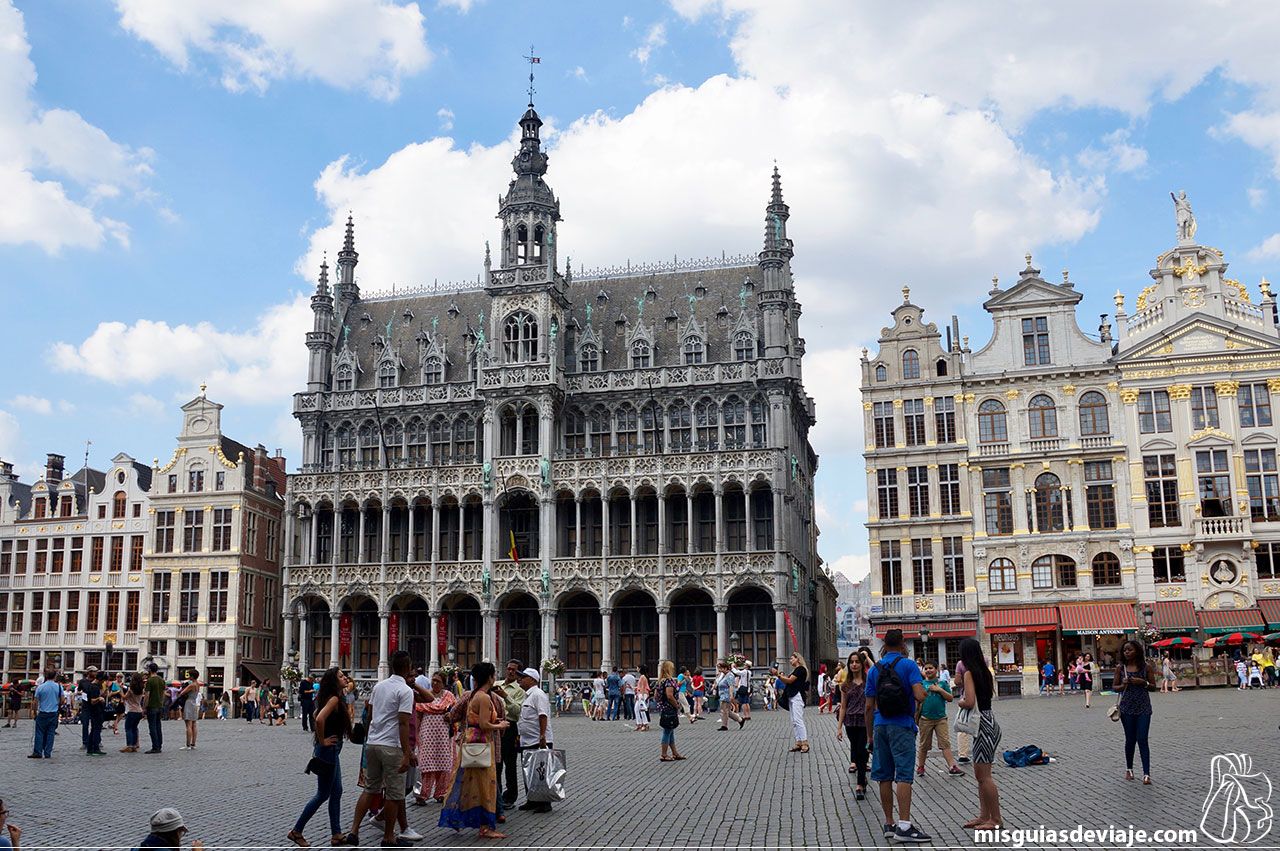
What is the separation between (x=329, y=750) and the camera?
13.7 meters

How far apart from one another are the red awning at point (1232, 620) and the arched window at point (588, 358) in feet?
97.0

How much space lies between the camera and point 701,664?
184ft

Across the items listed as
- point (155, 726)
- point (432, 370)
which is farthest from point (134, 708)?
point (432, 370)

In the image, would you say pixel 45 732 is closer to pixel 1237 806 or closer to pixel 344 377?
pixel 1237 806

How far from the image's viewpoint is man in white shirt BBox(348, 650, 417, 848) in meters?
13.7

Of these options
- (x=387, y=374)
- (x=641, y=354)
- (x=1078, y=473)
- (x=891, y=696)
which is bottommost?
(x=891, y=696)

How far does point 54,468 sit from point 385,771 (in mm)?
63457

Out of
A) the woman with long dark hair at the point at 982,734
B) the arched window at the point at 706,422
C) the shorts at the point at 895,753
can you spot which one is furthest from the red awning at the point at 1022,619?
the shorts at the point at 895,753

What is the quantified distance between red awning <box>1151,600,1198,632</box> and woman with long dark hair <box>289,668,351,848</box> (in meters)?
43.8

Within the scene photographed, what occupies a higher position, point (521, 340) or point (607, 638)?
point (521, 340)

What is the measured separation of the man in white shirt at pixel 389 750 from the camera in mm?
13680

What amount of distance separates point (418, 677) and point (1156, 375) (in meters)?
44.3

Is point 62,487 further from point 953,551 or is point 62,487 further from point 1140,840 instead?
point 1140,840

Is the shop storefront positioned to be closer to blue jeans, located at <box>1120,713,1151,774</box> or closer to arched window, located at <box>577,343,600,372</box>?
arched window, located at <box>577,343,600,372</box>
